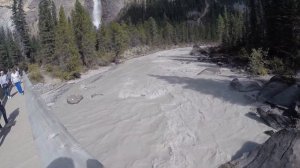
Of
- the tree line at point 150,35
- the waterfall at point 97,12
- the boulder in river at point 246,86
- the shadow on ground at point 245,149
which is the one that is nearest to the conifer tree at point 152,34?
the tree line at point 150,35

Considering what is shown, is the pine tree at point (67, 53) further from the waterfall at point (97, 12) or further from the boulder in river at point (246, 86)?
the waterfall at point (97, 12)

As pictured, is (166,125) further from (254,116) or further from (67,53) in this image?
(67,53)

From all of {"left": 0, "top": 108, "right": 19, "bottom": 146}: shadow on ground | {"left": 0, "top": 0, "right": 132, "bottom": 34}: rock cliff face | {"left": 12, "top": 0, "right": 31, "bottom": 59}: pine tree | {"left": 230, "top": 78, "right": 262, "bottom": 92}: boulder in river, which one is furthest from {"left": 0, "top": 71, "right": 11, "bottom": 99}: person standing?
{"left": 0, "top": 0, "right": 132, "bottom": 34}: rock cliff face

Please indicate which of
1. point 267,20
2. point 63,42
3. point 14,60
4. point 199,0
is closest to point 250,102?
point 267,20

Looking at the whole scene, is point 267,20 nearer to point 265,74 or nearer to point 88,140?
point 265,74

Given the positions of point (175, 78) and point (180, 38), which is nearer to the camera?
point (175, 78)

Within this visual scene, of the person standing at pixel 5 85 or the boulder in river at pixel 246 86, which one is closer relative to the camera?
the boulder in river at pixel 246 86
